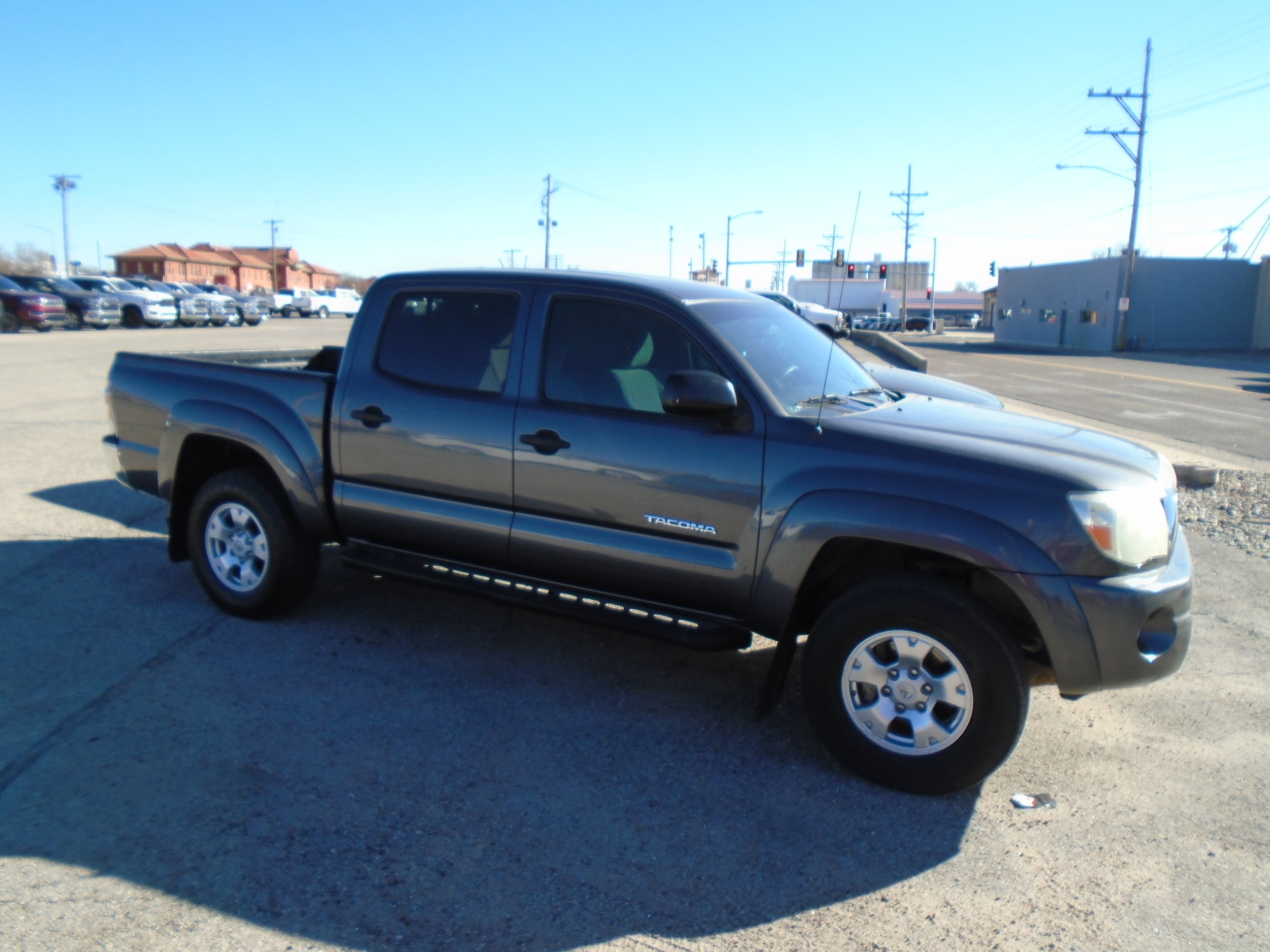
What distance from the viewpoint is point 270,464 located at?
199 inches

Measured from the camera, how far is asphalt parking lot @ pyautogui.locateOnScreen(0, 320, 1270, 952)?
2.91 metres

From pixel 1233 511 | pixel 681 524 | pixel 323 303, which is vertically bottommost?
pixel 1233 511

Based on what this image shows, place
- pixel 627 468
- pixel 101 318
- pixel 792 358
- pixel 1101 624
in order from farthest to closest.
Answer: pixel 101 318, pixel 792 358, pixel 627 468, pixel 1101 624

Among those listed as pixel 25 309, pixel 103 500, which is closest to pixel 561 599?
pixel 103 500

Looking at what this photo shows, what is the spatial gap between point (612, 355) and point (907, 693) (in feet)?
6.26

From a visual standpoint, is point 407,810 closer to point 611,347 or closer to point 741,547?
point 741,547

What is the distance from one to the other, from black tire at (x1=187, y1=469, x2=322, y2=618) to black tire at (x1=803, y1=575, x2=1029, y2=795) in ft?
9.12

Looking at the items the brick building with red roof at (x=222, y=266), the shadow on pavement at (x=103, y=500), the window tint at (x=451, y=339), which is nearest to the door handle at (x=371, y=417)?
the window tint at (x=451, y=339)

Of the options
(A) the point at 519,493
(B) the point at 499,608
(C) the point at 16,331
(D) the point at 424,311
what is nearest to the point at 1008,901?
(A) the point at 519,493

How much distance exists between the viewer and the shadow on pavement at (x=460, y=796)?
298 cm

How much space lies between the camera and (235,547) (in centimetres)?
524

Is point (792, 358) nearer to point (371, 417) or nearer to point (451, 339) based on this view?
point (451, 339)

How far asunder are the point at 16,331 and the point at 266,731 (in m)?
34.1

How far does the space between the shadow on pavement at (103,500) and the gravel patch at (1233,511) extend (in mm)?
8358
